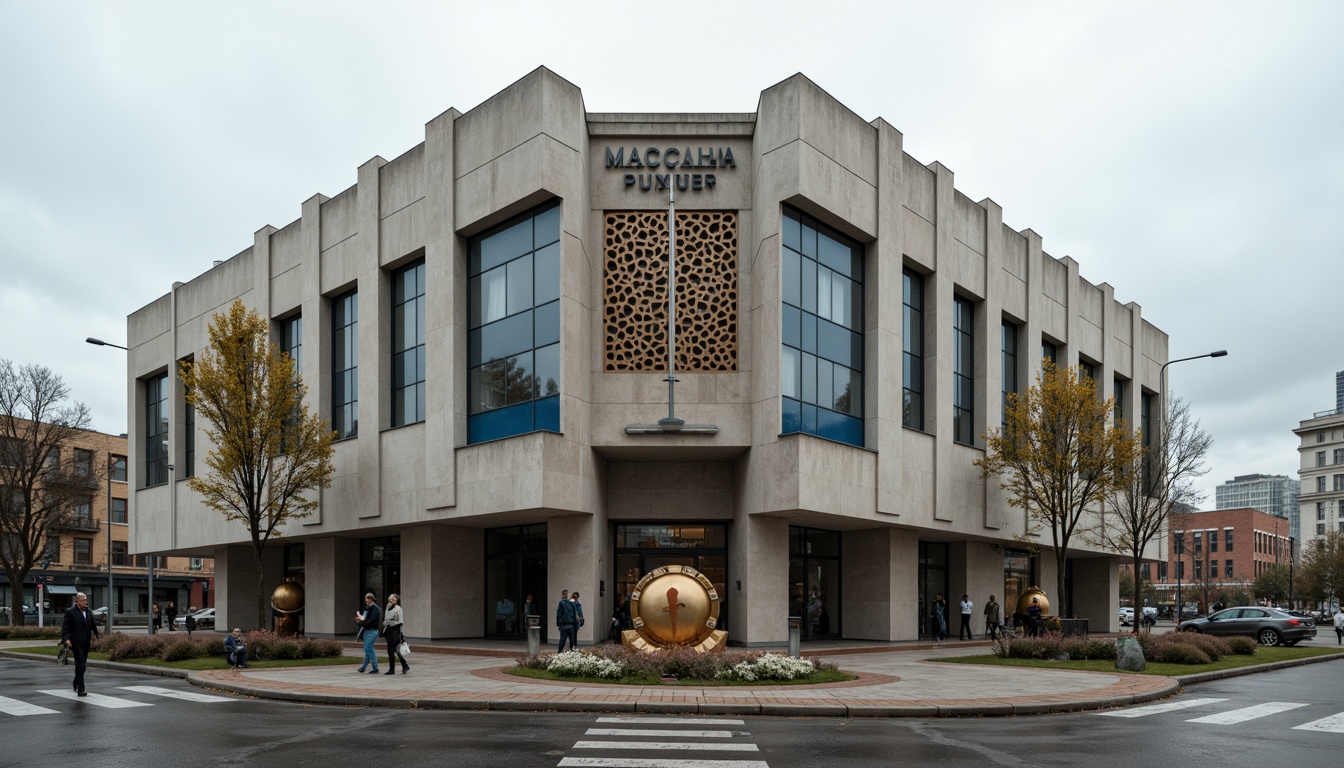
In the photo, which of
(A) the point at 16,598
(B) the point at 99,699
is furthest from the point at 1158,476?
(A) the point at 16,598

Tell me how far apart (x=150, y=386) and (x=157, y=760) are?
42.8 metres

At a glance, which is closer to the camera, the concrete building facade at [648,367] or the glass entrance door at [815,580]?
the concrete building facade at [648,367]

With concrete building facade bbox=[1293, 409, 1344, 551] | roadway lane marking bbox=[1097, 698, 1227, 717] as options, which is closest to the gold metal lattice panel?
roadway lane marking bbox=[1097, 698, 1227, 717]

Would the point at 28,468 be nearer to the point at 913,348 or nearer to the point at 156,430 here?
the point at 156,430

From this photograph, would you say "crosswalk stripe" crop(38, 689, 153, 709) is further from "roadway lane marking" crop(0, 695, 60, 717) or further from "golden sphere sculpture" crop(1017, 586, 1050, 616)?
"golden sphere sculpture" crop(1017, 586, 1050, 616)

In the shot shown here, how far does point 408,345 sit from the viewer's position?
3381 cm

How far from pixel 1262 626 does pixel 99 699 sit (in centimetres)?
3740

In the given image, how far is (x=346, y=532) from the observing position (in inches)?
1403

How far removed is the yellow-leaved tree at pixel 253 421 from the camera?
31062 millimetres

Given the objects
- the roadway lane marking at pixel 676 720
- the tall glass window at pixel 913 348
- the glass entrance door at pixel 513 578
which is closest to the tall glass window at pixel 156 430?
the glass entrance door at pixel 513 578

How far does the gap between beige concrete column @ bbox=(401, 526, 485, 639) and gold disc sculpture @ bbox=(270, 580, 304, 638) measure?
6.45 metres

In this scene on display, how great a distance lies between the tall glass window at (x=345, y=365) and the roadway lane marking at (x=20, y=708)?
18.4m

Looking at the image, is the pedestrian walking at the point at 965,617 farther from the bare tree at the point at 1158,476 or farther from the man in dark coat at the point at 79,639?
the man in dark coat at the point at 79,639

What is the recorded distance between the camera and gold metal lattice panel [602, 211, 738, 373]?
30.1m
